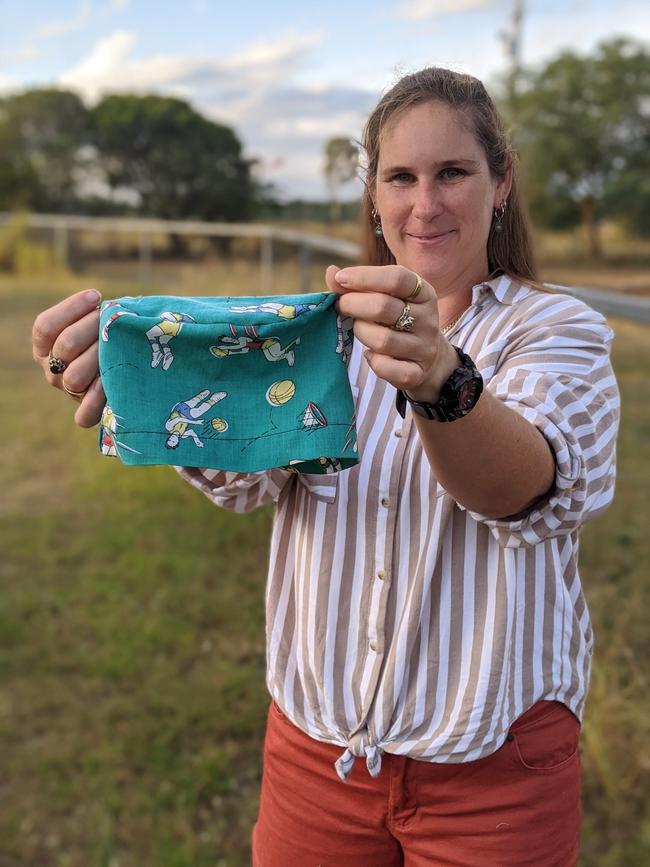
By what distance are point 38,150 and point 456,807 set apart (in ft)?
73.8

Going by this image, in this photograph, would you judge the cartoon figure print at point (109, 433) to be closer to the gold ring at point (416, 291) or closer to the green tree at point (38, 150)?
the gold ring at point (416, 291)

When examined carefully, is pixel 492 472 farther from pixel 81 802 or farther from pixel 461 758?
pixel 81 802

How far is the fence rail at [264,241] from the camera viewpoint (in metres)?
2.88

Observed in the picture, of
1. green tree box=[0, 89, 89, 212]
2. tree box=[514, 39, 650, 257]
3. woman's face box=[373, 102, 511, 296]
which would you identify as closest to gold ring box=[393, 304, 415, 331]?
woman's face box=[373, 102, 511, 296]

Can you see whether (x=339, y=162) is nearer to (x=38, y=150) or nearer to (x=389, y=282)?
(x=389, y=282)

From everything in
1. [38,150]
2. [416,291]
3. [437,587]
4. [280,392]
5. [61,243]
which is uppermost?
[416,291]

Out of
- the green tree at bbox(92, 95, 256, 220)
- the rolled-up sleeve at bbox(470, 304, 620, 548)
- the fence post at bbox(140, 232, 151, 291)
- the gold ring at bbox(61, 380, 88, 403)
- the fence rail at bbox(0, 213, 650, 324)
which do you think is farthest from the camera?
the green tree at bbox(92, 95, 256, 220)

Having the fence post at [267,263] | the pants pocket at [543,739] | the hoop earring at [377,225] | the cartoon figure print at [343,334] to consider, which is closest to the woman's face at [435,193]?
the hoop earring at [377,225]

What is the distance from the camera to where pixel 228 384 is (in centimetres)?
145

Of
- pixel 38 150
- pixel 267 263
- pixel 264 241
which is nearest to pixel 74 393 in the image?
pixel 267 263

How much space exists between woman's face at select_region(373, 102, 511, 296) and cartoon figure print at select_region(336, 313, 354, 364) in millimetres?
277

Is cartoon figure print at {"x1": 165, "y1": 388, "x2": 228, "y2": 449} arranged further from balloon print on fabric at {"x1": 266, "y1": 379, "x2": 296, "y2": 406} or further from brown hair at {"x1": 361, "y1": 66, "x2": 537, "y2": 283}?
brown hair at {"x1": 361, "y1": 66, "x2": 537, "y2": 283}

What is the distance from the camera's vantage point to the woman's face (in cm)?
151

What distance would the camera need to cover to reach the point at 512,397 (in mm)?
1288
